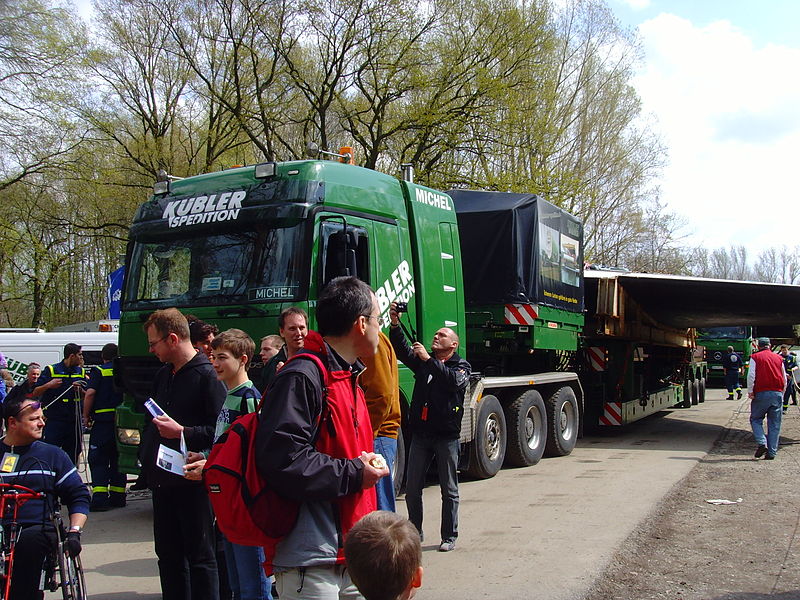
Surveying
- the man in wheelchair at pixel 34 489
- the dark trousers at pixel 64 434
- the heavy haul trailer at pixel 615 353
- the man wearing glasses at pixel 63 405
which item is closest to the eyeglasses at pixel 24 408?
Result: the man in wheelchair at pixel 34 489

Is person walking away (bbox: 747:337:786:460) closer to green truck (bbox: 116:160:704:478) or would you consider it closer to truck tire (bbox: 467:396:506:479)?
green truck (bbox: 116:160:704:478)

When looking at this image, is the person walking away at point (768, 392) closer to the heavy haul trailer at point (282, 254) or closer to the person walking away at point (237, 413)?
the heavy haul trailer at point (282, 254)

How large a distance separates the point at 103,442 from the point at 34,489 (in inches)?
189

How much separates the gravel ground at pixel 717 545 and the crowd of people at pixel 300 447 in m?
1.52

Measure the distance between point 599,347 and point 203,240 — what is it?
8.24 metres

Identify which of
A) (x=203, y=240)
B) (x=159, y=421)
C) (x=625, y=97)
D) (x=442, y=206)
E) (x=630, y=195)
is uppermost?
(x=625, y=97)

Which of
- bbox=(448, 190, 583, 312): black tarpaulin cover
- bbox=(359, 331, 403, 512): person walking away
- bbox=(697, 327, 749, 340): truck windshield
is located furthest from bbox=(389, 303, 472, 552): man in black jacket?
bbox=(697, 327, 749, 340): truck windshield

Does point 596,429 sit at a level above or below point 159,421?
below

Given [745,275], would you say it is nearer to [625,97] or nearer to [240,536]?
[625,97]

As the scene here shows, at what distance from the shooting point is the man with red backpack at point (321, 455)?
2.47 m

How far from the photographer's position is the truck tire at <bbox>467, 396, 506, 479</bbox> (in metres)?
9.52

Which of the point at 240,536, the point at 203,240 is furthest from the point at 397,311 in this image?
the point at 240,536

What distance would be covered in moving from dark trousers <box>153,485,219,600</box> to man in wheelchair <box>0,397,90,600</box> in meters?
0.40

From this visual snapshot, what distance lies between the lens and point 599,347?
539 inches
